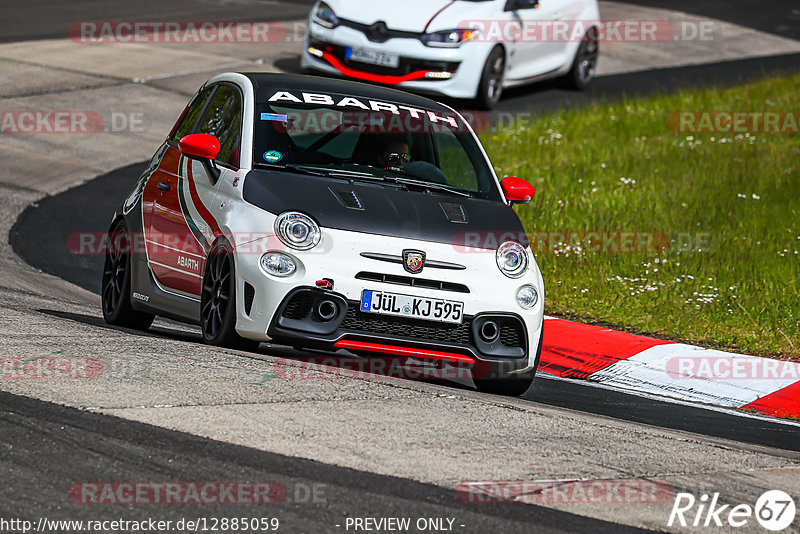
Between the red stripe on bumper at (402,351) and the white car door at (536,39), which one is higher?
the white car door at (536,39)

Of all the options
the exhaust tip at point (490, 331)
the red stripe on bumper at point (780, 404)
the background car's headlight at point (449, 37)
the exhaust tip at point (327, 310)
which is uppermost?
the background car's headlight at point (449, 37)

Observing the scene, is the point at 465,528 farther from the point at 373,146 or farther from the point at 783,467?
the point at 373,146

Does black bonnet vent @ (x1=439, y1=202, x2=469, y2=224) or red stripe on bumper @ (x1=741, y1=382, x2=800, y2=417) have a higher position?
black bonnet vent @ (x1=439, y1=202, x2=469, y2=224)

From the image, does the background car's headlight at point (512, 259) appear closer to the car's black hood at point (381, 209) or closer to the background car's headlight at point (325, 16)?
the car's black hood at point (381, 209)

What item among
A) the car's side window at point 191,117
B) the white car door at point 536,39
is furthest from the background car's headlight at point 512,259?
the white car door at point 536,39

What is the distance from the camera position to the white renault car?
53.1 ft

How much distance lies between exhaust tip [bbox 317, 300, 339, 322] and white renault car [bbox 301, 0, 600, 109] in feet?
31.1

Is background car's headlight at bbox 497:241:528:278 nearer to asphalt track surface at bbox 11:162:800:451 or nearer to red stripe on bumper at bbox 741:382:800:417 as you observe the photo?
asphalt track surface at bbox 11:162:800:451

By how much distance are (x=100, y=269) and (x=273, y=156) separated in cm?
375

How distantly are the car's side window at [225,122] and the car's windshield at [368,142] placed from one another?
0.47 feet

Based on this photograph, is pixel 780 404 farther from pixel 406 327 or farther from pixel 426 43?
pixel 426 43

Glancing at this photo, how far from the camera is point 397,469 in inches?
206

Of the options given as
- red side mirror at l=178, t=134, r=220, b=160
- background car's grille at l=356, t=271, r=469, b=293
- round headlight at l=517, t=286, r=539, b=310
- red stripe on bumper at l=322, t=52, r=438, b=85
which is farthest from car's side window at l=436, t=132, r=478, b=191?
red stripe on bumper at l=322, t=52, r=438, b=85

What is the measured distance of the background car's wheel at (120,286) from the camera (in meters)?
8.52
